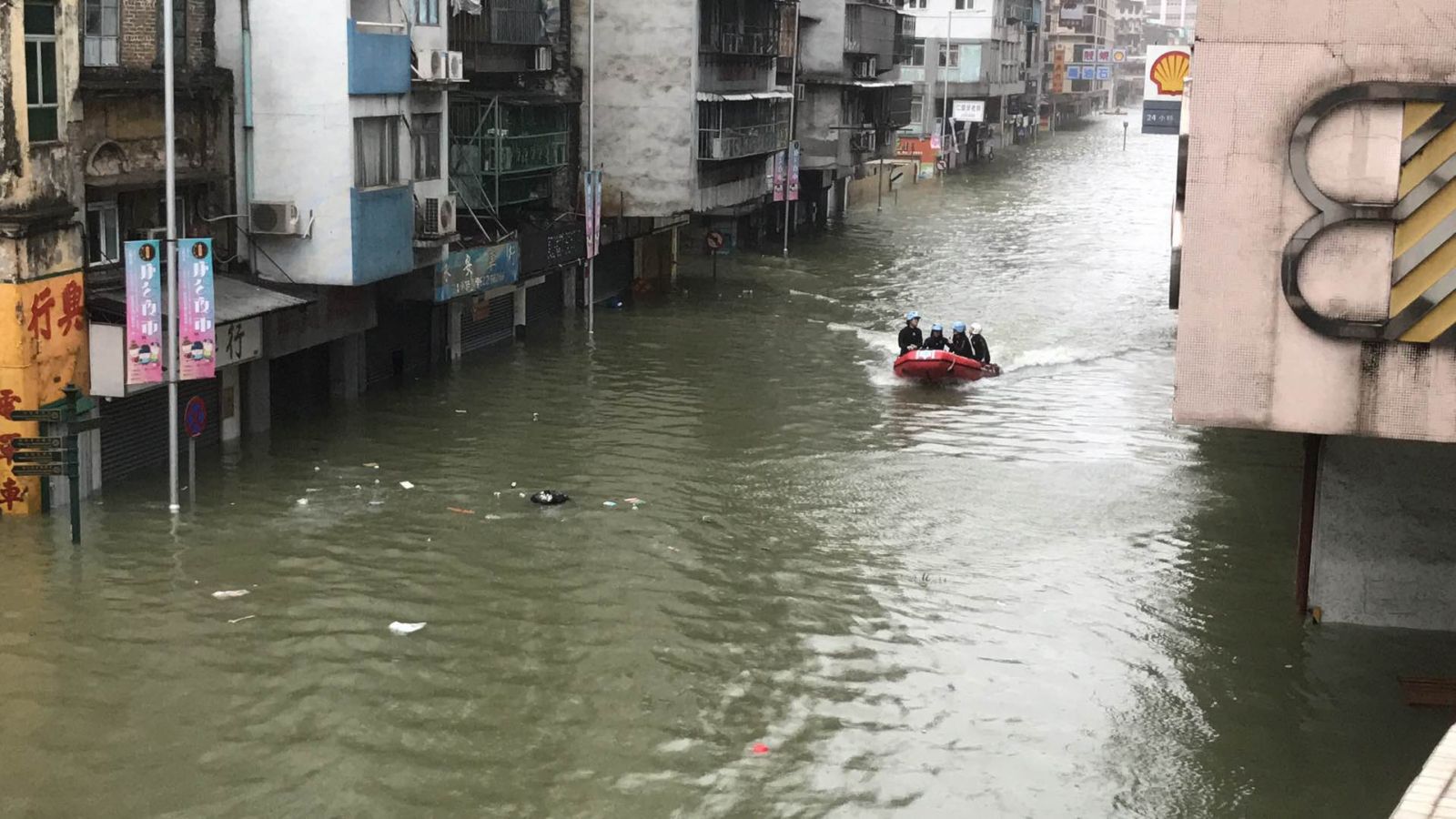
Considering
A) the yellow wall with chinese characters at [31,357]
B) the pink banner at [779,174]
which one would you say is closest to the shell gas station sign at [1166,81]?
the yellow wall with chinese characters at [31,357]

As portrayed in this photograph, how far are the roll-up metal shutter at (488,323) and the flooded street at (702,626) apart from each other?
103 inches

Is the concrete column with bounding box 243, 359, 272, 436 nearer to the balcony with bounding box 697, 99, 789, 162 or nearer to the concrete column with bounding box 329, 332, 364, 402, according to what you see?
the concrete column with bounding box 329, 332, 364, 402

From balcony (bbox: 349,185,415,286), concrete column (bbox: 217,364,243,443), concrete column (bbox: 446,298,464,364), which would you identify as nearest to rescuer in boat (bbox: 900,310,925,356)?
concrete column (bbox: 446,298,464,364)

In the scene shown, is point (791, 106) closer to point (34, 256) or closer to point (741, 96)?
point (741, 96)

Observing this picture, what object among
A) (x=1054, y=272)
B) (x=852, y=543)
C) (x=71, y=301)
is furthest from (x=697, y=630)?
(x=1054, y=272)

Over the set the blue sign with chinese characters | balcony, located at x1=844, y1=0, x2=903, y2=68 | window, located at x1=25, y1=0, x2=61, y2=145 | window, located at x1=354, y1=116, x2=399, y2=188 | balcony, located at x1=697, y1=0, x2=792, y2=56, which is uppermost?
balcony, located at x1=844, y1=0, x2=903, y2=68

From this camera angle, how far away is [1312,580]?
20.4 m

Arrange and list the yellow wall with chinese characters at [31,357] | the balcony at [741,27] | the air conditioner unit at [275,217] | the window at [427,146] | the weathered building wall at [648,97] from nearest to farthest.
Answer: the yellow wall with chinese characters at [31,357] → the air conditioner unit at [275,217] → the window at [427,146] → the weathered building wall at [648,97] → the balcony at [741,27]

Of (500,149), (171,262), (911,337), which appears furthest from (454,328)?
(171,262)

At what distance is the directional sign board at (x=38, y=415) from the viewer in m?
22.8

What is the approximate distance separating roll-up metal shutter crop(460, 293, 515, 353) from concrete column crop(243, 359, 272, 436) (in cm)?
851

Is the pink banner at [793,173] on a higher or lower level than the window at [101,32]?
lower

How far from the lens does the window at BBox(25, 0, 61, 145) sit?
23469 millimetres

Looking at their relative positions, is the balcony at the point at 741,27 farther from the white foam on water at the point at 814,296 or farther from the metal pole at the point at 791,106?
the white foam on water at the point at 814,296
